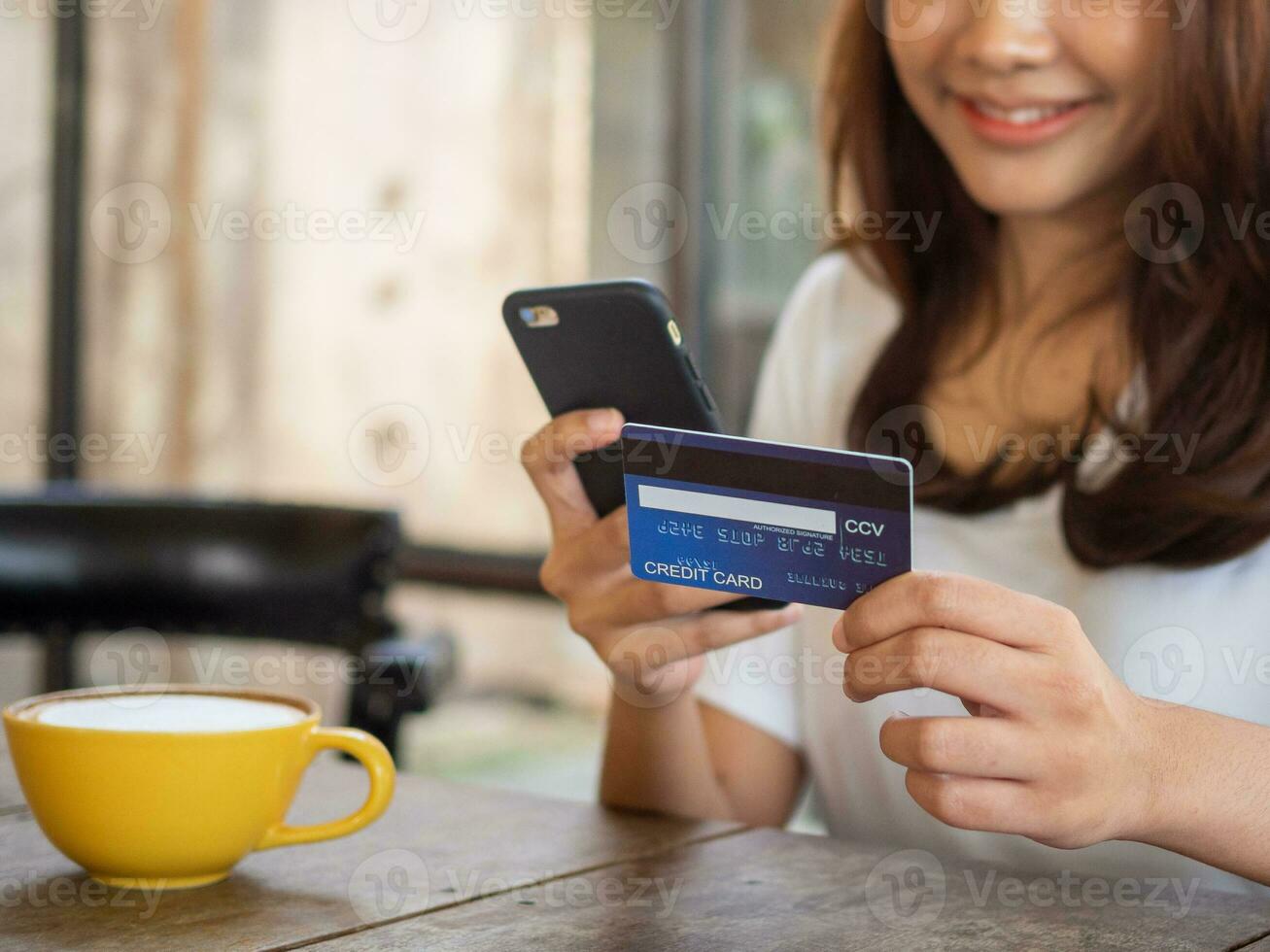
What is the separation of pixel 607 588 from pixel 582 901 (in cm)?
24

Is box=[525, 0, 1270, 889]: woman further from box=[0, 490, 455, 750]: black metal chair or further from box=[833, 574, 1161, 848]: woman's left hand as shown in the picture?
box=[0, 490, 455, 750]: black metal chair

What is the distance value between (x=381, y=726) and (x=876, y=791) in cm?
43

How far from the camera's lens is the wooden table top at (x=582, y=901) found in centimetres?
63

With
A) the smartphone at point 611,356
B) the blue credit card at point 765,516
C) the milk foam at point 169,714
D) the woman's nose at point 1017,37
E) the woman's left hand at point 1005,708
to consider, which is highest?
the woman's nose at point 1017,37

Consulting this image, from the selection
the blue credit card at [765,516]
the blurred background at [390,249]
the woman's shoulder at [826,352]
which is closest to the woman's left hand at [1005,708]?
the blue credit card at [765,516]

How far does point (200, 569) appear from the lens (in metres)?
1.38

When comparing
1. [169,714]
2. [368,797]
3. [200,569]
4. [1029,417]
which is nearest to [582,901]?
[368,797]

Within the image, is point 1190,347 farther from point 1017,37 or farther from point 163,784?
point 163,784

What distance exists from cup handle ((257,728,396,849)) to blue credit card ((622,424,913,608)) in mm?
171

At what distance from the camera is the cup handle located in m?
0.70

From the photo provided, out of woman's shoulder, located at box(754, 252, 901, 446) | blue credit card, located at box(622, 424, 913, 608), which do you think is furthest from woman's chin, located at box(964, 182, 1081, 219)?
blue credit card, located at box(622, 424, 913, 608)

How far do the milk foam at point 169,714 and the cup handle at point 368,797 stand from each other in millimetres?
19

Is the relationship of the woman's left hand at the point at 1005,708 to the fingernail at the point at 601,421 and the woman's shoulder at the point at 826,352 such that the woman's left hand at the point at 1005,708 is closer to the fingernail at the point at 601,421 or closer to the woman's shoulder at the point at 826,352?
the fingernail at the point at 601,421

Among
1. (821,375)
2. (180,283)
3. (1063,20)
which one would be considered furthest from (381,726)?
(180,283)
